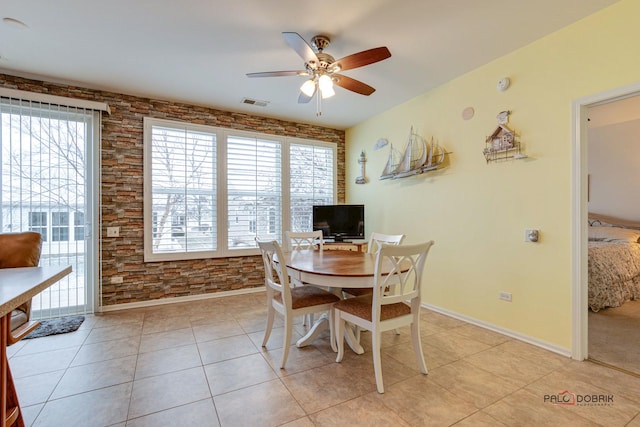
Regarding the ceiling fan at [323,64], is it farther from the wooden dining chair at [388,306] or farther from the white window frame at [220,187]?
the white window frame at [220,187]

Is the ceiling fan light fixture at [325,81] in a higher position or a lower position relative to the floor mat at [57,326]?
higher

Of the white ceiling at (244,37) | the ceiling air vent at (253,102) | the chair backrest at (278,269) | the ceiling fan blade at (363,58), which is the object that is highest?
the ceiling air vent at (253,102)

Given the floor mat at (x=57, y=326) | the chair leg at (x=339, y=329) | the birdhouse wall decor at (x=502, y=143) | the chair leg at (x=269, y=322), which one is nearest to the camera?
the chair leg at (x=339, y=329)

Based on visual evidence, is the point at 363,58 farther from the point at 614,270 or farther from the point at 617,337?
the point at 614,270

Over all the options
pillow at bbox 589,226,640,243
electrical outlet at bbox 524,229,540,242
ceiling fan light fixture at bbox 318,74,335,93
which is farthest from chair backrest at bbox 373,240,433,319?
pillow at bbox 589,226,640,243

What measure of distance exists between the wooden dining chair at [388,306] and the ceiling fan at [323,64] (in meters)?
1.41

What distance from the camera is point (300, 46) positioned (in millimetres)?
2109

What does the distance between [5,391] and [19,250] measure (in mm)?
1028

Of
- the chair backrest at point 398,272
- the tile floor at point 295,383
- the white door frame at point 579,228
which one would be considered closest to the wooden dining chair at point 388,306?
the chair backrest at point 398,272

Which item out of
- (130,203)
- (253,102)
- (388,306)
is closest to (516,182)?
(388,306)

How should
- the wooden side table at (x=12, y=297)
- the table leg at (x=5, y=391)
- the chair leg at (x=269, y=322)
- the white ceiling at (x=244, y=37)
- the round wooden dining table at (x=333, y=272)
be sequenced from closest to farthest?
the wooden side table at (x=12, y=297) → the table leg at (x=5, y=391) → the round wooden dining table at (x=333, y=272) → the white ceiling at (x=244, y=37) → the chair leg at (x=269, y=322)

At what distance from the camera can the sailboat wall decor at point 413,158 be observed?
11.5ft

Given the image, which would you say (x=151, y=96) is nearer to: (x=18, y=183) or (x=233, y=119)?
(x=233, y=119)

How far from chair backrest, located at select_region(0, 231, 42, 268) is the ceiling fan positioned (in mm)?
2021
